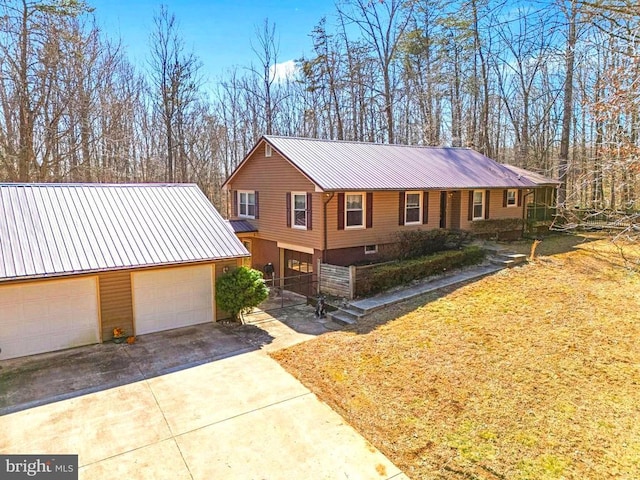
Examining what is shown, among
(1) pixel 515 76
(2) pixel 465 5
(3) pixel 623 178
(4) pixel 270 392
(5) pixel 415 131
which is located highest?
(1) pixel 515 76

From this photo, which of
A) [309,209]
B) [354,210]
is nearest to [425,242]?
[354,210]

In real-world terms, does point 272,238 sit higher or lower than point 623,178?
lower

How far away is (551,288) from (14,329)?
14814 mm

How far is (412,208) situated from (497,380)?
9755 mm

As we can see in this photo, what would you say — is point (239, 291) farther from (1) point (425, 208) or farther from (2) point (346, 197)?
(1) point (425, 208)

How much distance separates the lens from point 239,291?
11422mm

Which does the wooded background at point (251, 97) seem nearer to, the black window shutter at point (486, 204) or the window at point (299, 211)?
the black window shutter at point (486, 204)

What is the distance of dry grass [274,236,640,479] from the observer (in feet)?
19.4

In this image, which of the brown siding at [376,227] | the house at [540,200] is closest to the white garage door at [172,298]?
the brown siding at [376,227]

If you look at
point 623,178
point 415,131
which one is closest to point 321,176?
point 623,178

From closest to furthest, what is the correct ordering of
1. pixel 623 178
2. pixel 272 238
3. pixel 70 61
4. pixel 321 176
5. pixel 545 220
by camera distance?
pixel 623 178 → pixel 321 176 → pixel 272 238 → pixel 70 61 → pixel 545 220

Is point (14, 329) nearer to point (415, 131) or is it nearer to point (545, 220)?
point (545, 220)

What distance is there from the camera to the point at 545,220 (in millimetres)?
23375

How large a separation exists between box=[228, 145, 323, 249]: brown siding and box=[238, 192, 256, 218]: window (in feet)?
1.08
